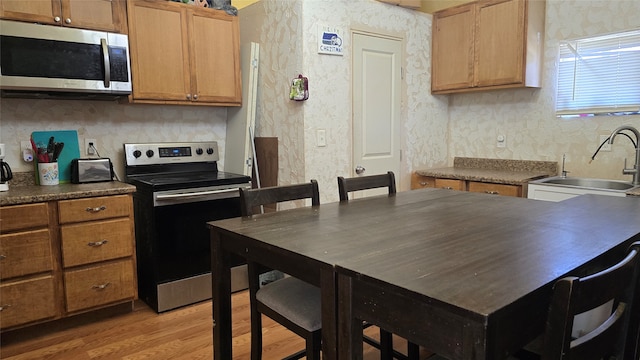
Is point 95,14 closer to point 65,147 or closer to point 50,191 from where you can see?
point 65,147

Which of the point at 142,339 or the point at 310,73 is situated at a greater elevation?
the point at 310,73

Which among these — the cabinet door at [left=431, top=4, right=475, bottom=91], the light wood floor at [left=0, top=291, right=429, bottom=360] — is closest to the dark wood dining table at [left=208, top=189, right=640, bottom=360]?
the light wood floor at [left=0, top=291, right=429, bottom=360]

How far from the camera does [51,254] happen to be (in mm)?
2518

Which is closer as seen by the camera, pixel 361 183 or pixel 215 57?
pixel 361 183

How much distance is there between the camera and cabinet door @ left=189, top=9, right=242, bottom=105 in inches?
127

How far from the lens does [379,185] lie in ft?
7.85

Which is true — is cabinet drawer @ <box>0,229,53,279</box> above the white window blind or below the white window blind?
below

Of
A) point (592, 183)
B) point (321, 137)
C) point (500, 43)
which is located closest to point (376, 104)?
point (321, 137)

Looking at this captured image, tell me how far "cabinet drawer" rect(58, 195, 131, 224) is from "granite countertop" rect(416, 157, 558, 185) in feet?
8.26

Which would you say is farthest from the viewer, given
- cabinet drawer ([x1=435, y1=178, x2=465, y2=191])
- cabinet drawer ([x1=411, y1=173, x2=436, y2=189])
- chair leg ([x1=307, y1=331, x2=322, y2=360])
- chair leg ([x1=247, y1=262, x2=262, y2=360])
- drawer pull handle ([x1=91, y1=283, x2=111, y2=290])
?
cabinet drawer ([x1=411, y1=173, x2=436, y2=189])

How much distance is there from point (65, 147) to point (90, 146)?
169mm

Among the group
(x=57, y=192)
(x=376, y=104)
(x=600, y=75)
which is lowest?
(x=57, y=192)

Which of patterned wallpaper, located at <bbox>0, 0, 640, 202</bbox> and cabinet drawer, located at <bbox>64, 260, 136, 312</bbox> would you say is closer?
cabinet drawer, located at <bbox>64, 260, 136, 312</bbox>

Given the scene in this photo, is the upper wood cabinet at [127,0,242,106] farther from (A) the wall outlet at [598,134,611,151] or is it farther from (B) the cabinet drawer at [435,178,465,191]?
(A) the wall outlet at [598,134,611,151]
